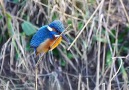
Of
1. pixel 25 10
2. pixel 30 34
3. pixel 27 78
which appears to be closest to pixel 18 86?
pixel 27 78

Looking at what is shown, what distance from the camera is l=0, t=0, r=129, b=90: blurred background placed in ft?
8.39

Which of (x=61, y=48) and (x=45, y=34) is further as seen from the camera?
(x=61, y=48)

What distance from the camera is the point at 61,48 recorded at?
265 centimetres

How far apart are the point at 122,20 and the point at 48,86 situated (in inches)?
28.0

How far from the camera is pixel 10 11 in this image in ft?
9.05

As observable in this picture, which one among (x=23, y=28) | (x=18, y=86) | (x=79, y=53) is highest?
(x=23, y=28)

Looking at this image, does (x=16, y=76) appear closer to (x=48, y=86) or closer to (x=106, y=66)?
(x=48, y=86)

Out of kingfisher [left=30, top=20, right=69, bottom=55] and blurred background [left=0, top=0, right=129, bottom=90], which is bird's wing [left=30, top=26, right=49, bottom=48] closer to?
kingfisher [left=30, top=20, right=69, bottom=55]

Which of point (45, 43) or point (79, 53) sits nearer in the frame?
point (45, 43)

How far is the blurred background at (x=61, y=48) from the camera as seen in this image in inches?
101

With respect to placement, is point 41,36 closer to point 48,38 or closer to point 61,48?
point 48,38

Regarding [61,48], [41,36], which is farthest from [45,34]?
[61,48]

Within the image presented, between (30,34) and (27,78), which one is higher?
(30,34)

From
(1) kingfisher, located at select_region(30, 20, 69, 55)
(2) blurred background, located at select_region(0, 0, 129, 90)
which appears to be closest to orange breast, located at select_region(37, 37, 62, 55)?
(1) kingfisher, located at select_region(30, 20, 69, 55)
